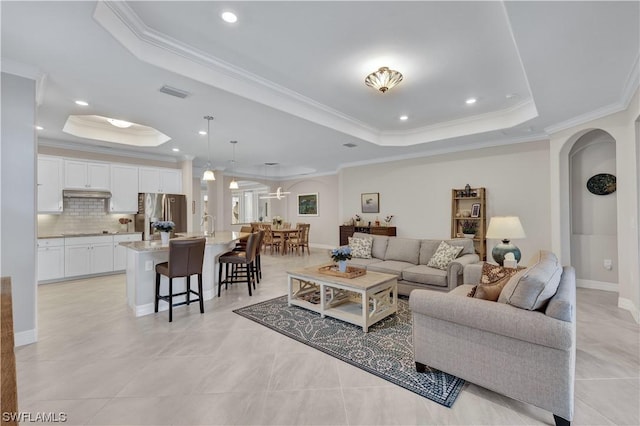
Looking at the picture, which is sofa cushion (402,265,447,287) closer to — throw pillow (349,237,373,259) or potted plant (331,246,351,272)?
throw pillow (349,237,373,259)

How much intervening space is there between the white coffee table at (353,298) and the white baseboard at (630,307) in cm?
285

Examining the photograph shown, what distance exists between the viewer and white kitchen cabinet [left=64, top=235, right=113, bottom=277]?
17.4 feet

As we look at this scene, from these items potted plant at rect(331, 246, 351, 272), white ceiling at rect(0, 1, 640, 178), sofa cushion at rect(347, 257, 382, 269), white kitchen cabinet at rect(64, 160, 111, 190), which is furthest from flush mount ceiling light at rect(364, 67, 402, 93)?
white kitchen cabinet at rect(64, 160, 111, 190)

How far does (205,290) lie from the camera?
4273 mm

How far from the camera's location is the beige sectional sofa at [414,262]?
3.80 metres

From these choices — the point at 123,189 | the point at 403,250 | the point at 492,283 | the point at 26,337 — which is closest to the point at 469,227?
the point at 403,250

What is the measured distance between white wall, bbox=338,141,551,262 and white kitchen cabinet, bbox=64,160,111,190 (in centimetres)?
584

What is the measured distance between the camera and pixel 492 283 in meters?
2.45

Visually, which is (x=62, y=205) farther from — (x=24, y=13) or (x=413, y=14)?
(x=413, y=14)

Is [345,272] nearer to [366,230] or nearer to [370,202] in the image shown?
[366,230]

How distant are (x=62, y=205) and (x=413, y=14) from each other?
21.9 feet

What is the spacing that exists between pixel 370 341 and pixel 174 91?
11.7ft

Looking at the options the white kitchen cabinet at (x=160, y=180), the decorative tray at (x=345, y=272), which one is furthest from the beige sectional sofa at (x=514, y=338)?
the white kitchen cabinet at (x=160, y=180)

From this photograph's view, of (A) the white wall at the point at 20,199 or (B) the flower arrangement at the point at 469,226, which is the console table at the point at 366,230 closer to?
(B) the flower arrangement at the point at 469,226
